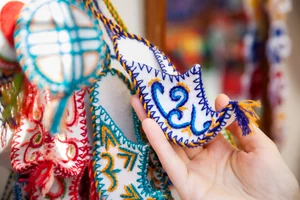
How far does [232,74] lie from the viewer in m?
0.77

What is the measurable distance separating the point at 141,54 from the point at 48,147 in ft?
0.44

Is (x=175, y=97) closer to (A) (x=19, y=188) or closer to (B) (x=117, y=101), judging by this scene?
(B) (x=117, y=101)

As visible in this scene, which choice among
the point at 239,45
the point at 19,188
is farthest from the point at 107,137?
the point at 239,45

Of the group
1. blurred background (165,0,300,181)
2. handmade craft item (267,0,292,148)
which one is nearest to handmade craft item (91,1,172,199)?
blurred background (165,0,300,181)

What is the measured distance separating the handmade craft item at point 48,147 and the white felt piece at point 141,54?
0.20 ft

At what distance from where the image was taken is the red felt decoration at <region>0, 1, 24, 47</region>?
272 millimetres

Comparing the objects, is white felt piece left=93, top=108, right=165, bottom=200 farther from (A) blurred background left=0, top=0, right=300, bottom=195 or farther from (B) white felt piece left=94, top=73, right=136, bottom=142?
(A) blurred background left=0, top=0, right=300, bottom=195

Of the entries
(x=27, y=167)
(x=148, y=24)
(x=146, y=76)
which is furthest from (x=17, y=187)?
(x=148, y=24)

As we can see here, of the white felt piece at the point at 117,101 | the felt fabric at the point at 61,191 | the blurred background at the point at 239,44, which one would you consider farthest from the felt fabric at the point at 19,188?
the blurred background at the point at 239,44

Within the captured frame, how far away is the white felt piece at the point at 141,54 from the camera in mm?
365

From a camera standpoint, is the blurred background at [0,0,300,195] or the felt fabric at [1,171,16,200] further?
the blurred background at [0,0,300,195]

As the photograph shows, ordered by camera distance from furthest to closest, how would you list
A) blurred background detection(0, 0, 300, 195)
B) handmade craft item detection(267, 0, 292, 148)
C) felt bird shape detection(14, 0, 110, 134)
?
handmade craft item detection(267, 0, 292, 148)
blurred background detection(0, 0, 300, 195)
felt bird shape detection(14, 0, 110, 134)

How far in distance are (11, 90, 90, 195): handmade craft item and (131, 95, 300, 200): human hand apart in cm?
6

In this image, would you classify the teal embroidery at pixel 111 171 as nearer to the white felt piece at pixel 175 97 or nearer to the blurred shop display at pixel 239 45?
the white felt piece at pixel 175 97
